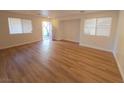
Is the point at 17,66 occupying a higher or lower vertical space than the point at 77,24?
lower

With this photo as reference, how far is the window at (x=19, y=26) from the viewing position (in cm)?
571

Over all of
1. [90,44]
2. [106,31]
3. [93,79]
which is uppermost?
[106,31]

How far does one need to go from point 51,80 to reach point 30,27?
18.9ft

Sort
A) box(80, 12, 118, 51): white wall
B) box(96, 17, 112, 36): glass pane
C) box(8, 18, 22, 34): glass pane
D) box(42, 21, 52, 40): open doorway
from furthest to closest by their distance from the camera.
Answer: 1. box(42, 21, 52, 40): open doorway
2. box(8, 18, 22, 34): glass pane
3. box(96, 17, 112, 36): glass pane
4. box(80, 12, 118, 51): white wall

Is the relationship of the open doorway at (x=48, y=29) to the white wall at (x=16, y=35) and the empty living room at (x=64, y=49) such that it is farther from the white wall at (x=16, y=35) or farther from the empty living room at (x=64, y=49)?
the white wall at (x=16, y=35)

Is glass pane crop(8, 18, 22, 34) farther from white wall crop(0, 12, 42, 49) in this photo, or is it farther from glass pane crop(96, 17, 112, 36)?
glass pane crop(96, 17, 112, 36)

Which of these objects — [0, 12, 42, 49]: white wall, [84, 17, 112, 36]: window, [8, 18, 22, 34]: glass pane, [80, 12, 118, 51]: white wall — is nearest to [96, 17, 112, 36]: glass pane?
[84, 17, 112, 36]: window

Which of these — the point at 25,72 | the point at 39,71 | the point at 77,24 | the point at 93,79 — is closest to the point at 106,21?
the point at 77,24

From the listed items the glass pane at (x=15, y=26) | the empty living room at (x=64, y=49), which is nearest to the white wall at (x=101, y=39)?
the empty living room at (x=64, y=49)

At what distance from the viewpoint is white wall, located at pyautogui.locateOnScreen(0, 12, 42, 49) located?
5123mm

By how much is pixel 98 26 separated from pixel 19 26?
5.08 m
